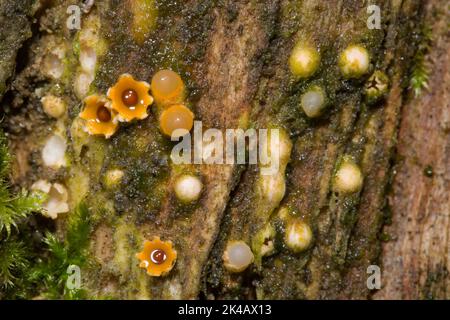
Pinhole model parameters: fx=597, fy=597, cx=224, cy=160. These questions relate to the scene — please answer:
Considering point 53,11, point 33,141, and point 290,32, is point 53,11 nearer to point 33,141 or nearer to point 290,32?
point 33,141

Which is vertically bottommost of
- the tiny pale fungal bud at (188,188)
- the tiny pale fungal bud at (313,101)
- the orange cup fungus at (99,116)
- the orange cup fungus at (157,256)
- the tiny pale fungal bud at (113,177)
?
the orange cup fungus at (157,256)

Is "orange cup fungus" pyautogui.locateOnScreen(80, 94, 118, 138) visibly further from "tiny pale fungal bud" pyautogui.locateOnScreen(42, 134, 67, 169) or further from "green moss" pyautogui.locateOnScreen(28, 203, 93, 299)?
"green moss" pyautogui.locateOnScreen(28, 203, 93, 299)

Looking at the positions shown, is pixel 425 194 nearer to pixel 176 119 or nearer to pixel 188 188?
pixel 188 188

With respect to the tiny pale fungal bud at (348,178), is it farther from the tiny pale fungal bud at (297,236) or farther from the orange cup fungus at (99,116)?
the orange cup fungus at (99,116)

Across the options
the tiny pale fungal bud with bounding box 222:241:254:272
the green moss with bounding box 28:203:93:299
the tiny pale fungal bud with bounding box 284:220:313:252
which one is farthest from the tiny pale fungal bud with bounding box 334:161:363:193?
the green moss with bounding box 28:203:93:299

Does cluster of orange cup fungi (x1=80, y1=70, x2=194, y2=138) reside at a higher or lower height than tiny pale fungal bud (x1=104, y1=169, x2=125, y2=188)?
higher

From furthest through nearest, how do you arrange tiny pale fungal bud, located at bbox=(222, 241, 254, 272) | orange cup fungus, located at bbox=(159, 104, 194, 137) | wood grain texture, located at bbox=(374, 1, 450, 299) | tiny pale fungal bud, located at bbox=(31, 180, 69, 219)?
wood grain texture, located at bbox=(374, 1, 450, 299) < tiny pale fungal bud, located at bbox=(31, 180, 69, 219) < tiny pale fungal bud, located at bbox=(222, 241, 254, 272) < orange cup fungus, located at bbox=(159, 104, 194, 137)

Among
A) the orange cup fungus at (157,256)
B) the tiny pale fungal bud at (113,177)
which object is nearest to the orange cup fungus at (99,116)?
the tiny pale fungal bud at (113,177)
